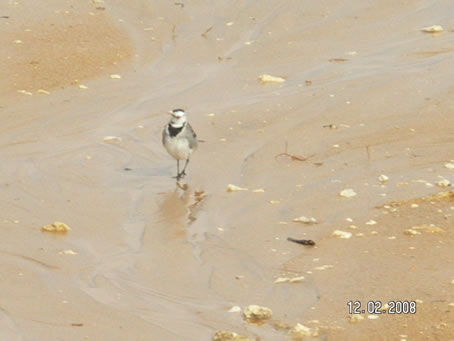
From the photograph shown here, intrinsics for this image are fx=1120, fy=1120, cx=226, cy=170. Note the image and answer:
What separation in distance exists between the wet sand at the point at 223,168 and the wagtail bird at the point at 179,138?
0.22 metres

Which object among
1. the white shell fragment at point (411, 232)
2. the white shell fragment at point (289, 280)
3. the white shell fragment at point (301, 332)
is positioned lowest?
the white shell fragment at point (289, 280)

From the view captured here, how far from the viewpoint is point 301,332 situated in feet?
19.9

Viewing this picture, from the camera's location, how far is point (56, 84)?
1169 centimetres

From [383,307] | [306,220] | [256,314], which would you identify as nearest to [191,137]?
[306,220]

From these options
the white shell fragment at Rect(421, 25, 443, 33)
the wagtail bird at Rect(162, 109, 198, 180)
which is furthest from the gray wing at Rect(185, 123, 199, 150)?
the white shell fragment at Rect(421, 25, 443, 33)

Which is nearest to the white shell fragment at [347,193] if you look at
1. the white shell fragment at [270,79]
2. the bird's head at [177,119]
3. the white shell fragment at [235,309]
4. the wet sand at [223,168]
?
the wet sand at [223,168]

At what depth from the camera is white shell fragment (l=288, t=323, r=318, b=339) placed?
19.9ft

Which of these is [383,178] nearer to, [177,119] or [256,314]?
[177,119]

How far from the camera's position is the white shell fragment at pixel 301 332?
19.9 feet

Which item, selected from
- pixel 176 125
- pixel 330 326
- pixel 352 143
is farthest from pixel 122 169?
pixel 330 326

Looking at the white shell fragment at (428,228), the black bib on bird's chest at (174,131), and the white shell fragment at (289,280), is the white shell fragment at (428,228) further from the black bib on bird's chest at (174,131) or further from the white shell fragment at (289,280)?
the black bib on bird's chest at (174,131)

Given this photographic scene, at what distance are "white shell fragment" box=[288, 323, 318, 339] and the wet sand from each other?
6 cm

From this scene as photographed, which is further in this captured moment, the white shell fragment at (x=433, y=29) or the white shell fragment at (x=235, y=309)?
the white shell fragment at (x=433, y=29)

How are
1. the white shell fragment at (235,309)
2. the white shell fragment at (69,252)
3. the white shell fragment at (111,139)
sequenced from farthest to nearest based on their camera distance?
the white shell fragment at (111,139), the white shell fragment at (69,252), the white shell fragment at (235,309)
